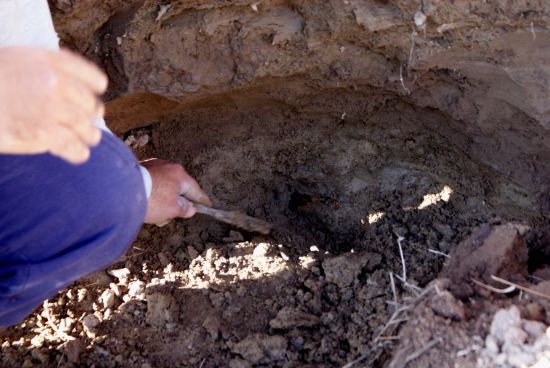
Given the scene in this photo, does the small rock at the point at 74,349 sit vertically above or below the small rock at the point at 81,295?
above

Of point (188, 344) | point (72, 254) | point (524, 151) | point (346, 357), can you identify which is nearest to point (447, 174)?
point (524, 151)

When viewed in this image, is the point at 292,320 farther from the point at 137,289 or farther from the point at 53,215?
the point at 53,215

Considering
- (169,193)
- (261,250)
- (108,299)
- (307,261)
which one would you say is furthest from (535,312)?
(108,299)

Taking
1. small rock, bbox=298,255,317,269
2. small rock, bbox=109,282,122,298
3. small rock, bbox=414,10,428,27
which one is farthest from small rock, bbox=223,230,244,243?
small rock, bbox=414,10,428,27

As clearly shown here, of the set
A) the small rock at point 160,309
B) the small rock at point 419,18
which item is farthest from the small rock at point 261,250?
the small rock at point 419,18

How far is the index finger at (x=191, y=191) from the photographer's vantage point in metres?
1.73

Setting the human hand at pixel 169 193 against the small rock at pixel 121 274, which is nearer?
the human hand at pixel 169 193

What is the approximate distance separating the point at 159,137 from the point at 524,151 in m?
1.05

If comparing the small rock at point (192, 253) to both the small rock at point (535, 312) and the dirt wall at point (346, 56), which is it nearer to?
the dirt wall at point (346, 56)

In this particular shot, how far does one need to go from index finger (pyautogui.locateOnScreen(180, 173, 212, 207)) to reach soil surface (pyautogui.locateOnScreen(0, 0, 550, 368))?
0.12m

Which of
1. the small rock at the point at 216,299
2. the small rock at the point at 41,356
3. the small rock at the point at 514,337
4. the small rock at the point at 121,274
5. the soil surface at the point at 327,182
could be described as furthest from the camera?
the small rock at the point at 121,274

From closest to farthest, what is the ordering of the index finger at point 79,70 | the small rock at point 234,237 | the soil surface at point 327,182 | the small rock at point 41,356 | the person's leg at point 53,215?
the index finger at point 79,70
the person's leg at point 53,215
the soil surface at point 327,182
the small rock at point 41,356
the small rock at point 234,237

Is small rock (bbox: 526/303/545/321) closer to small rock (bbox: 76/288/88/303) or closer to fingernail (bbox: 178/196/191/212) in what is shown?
fingernail (bbox: 178/196/191/212)

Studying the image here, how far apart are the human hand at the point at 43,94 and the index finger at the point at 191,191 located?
0.89 metres
